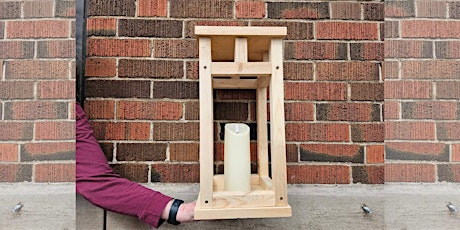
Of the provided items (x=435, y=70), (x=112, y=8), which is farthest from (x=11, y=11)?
(x=435, y=70)

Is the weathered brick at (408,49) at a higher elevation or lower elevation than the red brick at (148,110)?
higher

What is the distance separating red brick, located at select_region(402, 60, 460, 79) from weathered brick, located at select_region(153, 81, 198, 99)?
812mm

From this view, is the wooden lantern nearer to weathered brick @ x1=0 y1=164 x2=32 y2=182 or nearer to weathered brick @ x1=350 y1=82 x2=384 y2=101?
weathered brick @ x1=350 y1=82 x2=384 y2=101

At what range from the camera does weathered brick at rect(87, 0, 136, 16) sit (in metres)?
1.49

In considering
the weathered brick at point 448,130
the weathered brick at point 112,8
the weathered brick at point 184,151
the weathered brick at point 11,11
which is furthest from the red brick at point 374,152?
the weathered brick at point 11,11

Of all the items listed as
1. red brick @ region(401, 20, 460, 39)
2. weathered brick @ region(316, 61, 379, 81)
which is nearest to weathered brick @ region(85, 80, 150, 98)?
weathered brick @ region(316, 61, 379, 81)

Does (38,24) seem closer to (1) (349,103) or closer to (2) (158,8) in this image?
Answer: (2) (158,8)

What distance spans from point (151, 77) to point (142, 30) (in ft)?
0.58

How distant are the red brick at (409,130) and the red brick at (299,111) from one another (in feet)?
0.94

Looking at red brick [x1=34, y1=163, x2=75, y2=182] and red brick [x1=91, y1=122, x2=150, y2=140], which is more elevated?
red brick [x1=91, y1=122, x2=150, y2=140]

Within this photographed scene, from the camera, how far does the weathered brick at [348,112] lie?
1515 millimetres

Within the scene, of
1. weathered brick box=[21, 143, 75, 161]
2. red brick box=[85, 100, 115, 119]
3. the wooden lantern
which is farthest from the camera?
red brick box=[85, 100, 115, 119]

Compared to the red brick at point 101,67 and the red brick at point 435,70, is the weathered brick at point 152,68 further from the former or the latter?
the red brick at point 435,70

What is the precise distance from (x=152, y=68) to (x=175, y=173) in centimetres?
39
